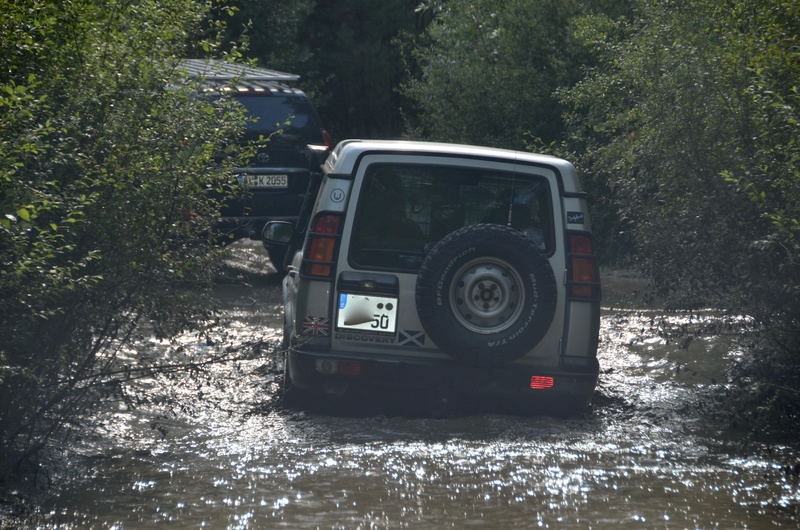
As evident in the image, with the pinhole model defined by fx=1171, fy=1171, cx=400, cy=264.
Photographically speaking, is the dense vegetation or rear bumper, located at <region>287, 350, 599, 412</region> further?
rear bumper, located at <region>287, 350, 599, 412</region>

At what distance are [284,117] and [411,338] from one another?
7.12 meters

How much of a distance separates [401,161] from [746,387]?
8.83ft

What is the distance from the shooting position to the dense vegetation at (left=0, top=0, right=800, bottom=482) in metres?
5.78

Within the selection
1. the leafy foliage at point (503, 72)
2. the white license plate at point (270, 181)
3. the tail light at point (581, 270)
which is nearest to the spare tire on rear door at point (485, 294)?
the tail light at point (581, 270)

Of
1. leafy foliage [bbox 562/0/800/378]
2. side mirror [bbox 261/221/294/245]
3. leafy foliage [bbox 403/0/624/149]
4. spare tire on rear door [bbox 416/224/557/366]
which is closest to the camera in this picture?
spare tire on rear door [bbox 416/224/557/366]

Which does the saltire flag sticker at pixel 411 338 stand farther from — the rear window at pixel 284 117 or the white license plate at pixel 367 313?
the rear window at pixel 284 117

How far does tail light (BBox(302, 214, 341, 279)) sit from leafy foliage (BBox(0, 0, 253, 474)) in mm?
625

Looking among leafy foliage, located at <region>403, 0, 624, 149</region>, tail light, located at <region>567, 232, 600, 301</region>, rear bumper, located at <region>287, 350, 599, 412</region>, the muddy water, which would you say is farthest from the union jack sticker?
leafy foliage, located at <region>403, 0, 624, 149</region>

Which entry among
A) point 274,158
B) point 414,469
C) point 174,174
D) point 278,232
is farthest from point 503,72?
point 414,469

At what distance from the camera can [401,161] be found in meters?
6.86

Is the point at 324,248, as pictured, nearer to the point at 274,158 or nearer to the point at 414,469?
the point at 414,469

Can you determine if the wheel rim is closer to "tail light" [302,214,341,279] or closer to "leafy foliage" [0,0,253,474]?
"tail light" [302,214,341,279]

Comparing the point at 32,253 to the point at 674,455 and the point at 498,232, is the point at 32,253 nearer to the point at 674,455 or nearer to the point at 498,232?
the point at 498,232

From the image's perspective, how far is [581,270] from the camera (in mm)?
6883
